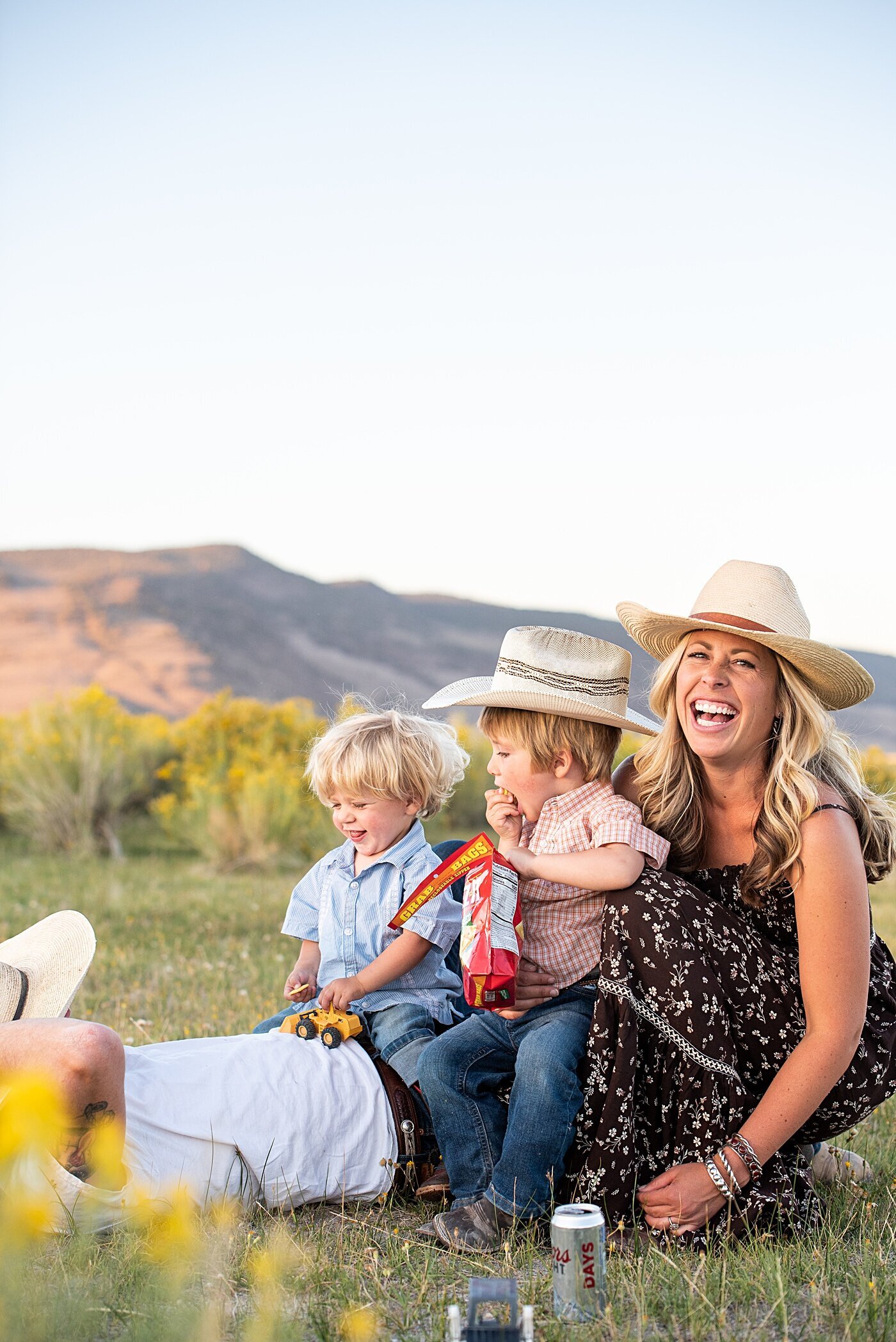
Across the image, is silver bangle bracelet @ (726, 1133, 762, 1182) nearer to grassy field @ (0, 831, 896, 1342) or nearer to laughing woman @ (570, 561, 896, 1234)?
laughing woman @ (570, 561, 896, 1234)

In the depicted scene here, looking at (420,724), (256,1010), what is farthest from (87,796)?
(420,724)

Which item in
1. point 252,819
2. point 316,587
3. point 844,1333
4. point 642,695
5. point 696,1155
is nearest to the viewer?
point 844,1333

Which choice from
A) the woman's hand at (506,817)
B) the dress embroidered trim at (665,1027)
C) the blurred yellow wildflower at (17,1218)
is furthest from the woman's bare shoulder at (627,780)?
the blurred yellow wildflower at (17,1218)

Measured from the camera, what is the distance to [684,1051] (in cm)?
314

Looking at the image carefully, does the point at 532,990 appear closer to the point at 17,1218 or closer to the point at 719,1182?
the point at 719,1182

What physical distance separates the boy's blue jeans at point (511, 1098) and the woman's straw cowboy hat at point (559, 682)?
2.62ft

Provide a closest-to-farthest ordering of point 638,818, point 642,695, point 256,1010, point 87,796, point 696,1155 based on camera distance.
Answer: point 696,1155 → point 638,818 → point 642,695 → point 256,1010 → point 87,796

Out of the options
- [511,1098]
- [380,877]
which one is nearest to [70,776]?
[380,877]

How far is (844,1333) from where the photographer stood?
95.6 inches

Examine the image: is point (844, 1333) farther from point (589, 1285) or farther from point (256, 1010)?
point (256, 1010)

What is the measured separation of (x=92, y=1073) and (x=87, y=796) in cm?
1072

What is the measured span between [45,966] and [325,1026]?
2.69ft

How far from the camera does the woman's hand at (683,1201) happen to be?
304 centimetres

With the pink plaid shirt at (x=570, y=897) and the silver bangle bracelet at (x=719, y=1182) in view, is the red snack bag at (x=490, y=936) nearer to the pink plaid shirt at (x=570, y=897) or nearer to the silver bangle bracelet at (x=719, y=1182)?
the pink plaid shirt at (x=570, y=897)
